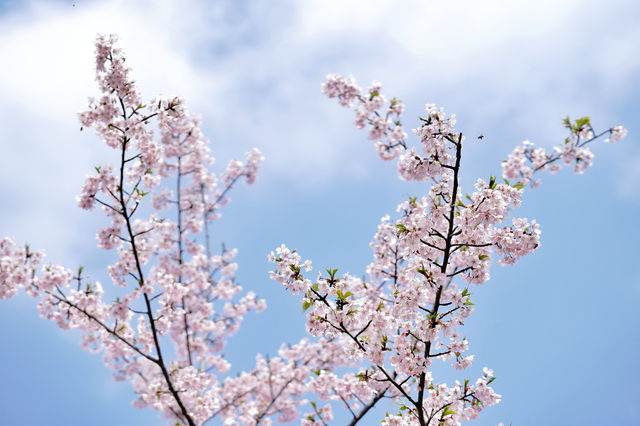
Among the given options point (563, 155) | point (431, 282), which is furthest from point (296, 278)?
point (563, 155)

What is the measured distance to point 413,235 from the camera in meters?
5.46

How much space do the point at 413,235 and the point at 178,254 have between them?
721 cm

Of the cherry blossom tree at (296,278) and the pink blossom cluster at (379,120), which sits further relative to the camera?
the pink blossom cluster at (379,120)

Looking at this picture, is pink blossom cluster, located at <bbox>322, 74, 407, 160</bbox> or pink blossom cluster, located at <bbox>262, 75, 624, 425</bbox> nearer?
pink blossom cluster, located at <bbox>262, 75, 624, 425</bbox>

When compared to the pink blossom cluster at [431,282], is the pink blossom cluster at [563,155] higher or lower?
higher

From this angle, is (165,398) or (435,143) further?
(165,398)

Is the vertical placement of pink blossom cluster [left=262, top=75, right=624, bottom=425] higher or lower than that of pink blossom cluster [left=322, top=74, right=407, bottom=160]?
lower

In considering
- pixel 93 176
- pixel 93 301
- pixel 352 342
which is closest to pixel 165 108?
pixel 93 176

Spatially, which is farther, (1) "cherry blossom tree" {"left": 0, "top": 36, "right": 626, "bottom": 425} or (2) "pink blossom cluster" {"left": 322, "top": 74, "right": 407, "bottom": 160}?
(2) "pink blossom cluster" {"left": 322, "top": 74, "right": 407, "bottom": 160}

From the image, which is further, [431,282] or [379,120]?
[379,120]

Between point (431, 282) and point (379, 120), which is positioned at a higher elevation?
point (379, 120)

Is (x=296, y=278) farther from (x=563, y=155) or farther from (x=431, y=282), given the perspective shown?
(x=563, y=155)

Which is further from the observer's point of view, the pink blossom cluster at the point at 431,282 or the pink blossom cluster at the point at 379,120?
the pink blossom cluster at the point at 379,120

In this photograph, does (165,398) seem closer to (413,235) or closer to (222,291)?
(222,291)
